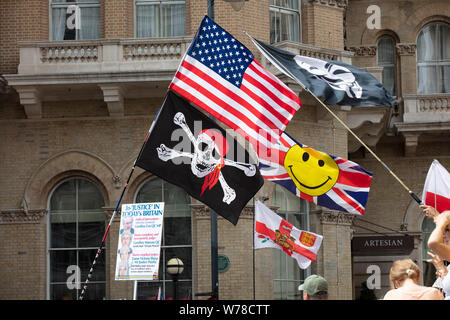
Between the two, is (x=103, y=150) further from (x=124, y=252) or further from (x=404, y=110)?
(x=404, y=110)

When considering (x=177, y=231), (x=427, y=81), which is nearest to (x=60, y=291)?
(x=177, y=231)

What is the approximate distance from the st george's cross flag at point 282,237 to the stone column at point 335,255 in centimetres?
445

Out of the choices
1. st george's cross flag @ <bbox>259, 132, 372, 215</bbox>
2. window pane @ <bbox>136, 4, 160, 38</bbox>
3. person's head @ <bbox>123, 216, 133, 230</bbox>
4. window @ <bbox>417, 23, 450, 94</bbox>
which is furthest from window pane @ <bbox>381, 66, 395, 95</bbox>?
person's head @ <bbox>123, 216, 133, 230</bbox>

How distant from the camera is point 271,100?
1425 cm

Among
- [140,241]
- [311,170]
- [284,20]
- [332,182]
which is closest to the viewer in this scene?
[140,241]

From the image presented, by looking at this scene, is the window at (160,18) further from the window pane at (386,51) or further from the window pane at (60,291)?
the window pane at (386,51)

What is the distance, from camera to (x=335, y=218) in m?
22.7

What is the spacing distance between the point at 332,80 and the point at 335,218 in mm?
6686

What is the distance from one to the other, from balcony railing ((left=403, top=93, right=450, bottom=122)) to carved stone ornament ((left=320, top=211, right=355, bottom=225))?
5944 mm

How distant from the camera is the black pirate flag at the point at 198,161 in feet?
42.6

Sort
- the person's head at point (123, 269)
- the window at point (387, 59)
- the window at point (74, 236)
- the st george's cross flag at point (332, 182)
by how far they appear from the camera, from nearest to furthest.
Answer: the person's head at point (123, 269) < the st george's cross flag at point (332, 182) < the window at point (74, 236) < the window at point (387, 59)

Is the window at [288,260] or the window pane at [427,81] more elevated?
the window pane at [427,81]

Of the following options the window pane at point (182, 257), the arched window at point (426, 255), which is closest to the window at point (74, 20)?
the window pane at point (182, 257)
